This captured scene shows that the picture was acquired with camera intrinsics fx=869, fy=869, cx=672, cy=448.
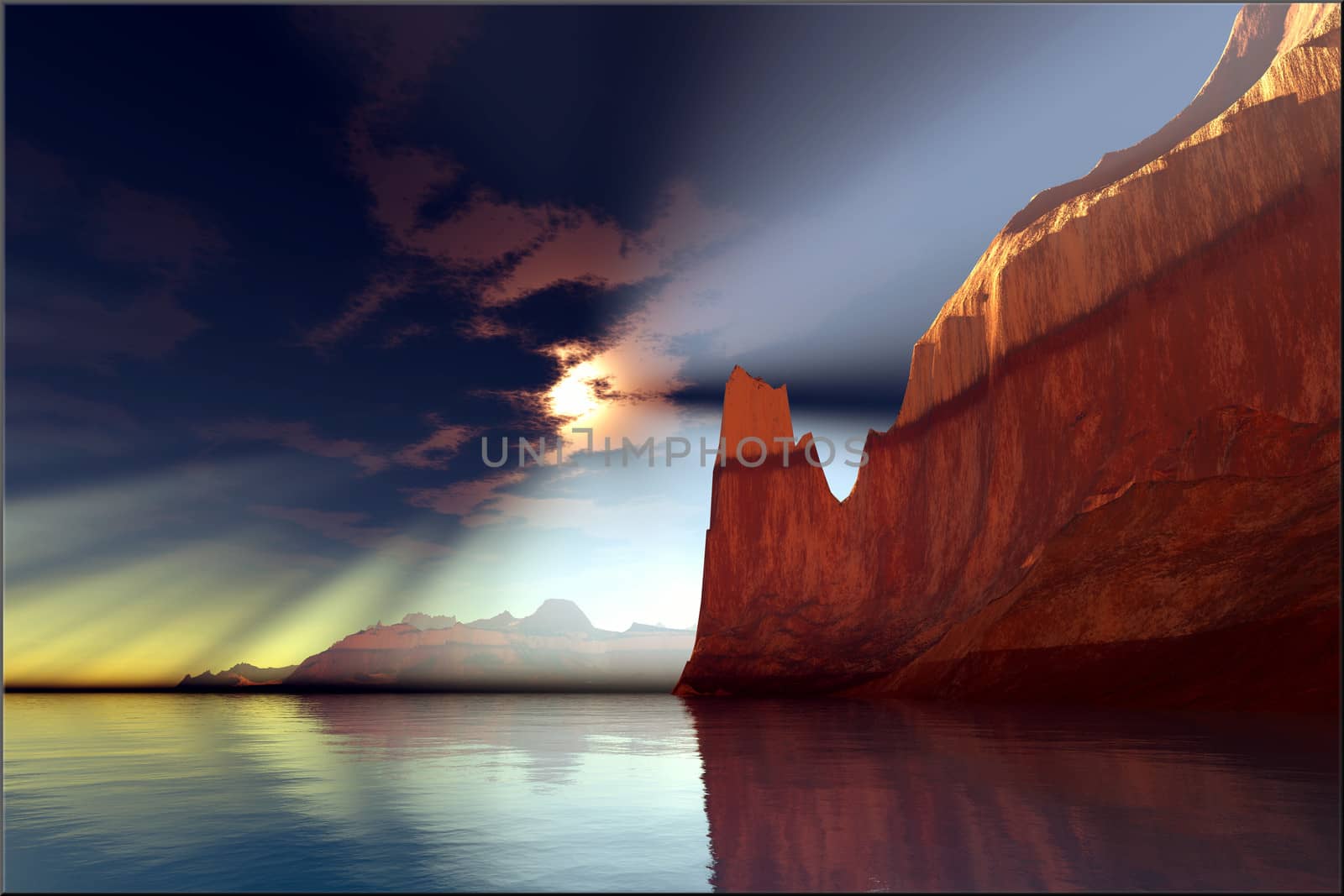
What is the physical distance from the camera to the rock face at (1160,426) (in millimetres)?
34094

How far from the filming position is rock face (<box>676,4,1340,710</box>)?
34.1 meters

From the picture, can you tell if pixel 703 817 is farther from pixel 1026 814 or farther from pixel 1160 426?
pixel 1160 426

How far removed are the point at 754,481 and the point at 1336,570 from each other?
2313 inches

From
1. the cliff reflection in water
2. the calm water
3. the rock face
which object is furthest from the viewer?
the rock face

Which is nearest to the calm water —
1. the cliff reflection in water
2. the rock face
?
the cliff reflection in water

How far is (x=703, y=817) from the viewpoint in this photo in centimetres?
1035

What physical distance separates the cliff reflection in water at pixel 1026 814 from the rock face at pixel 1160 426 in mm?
16490

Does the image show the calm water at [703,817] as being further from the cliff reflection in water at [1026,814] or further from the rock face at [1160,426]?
the rock face at [1160,426]

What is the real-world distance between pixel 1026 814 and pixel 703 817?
373 cm

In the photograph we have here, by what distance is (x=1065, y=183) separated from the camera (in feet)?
179

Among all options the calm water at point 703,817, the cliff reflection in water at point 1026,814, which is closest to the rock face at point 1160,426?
the cliff reflection in water at point 1026,814

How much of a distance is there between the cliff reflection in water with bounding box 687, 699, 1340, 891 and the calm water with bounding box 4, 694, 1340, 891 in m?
0.04

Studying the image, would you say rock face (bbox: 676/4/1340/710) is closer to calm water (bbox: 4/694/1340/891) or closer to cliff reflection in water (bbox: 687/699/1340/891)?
cliff reflection in water (bbox: 687/699/1340/891)

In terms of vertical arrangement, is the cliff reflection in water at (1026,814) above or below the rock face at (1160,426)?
below
